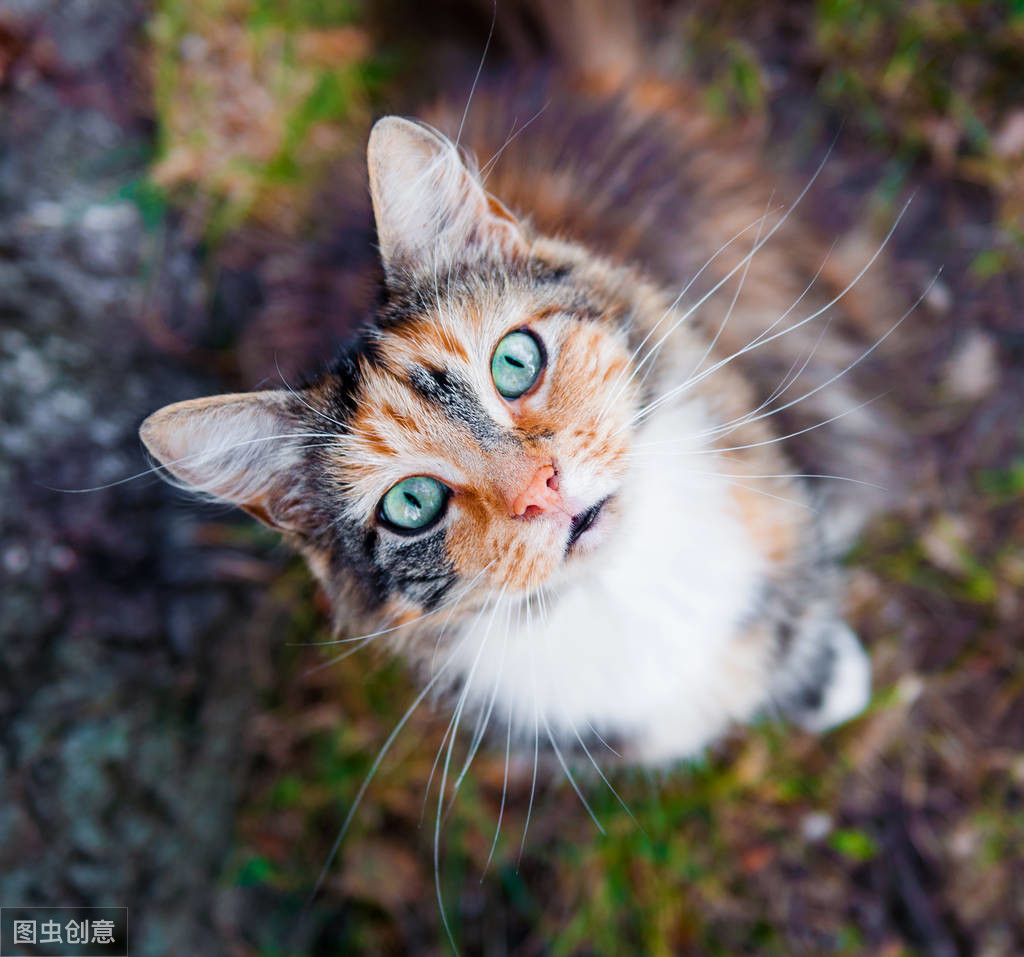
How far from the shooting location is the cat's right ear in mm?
1229

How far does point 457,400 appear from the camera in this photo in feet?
4.21

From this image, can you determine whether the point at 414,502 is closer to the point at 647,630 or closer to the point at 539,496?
the point at 539,496

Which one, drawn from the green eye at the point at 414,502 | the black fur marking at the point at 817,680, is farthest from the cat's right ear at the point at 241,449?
the black fur marking at the point at 817,680

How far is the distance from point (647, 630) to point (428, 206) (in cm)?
97

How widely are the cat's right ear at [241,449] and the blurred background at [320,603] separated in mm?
634

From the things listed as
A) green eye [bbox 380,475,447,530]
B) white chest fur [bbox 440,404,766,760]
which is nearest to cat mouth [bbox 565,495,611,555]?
white chest fur [bbox 440,404,766,760]

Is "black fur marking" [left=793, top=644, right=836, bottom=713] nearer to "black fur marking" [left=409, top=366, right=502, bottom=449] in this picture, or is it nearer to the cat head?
the cat head

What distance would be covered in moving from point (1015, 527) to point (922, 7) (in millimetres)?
1767

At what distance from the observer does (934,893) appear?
2205mm

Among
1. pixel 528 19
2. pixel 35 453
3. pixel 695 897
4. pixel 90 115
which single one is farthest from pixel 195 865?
pixel 528 19

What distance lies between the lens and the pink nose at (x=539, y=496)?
1.22 m

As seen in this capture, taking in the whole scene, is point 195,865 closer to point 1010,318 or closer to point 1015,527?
point 1015,527

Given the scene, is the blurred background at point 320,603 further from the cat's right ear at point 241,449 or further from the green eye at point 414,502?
the green eye at point 414,502

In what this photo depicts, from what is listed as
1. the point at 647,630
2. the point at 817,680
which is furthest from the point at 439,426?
the point at 817,680
